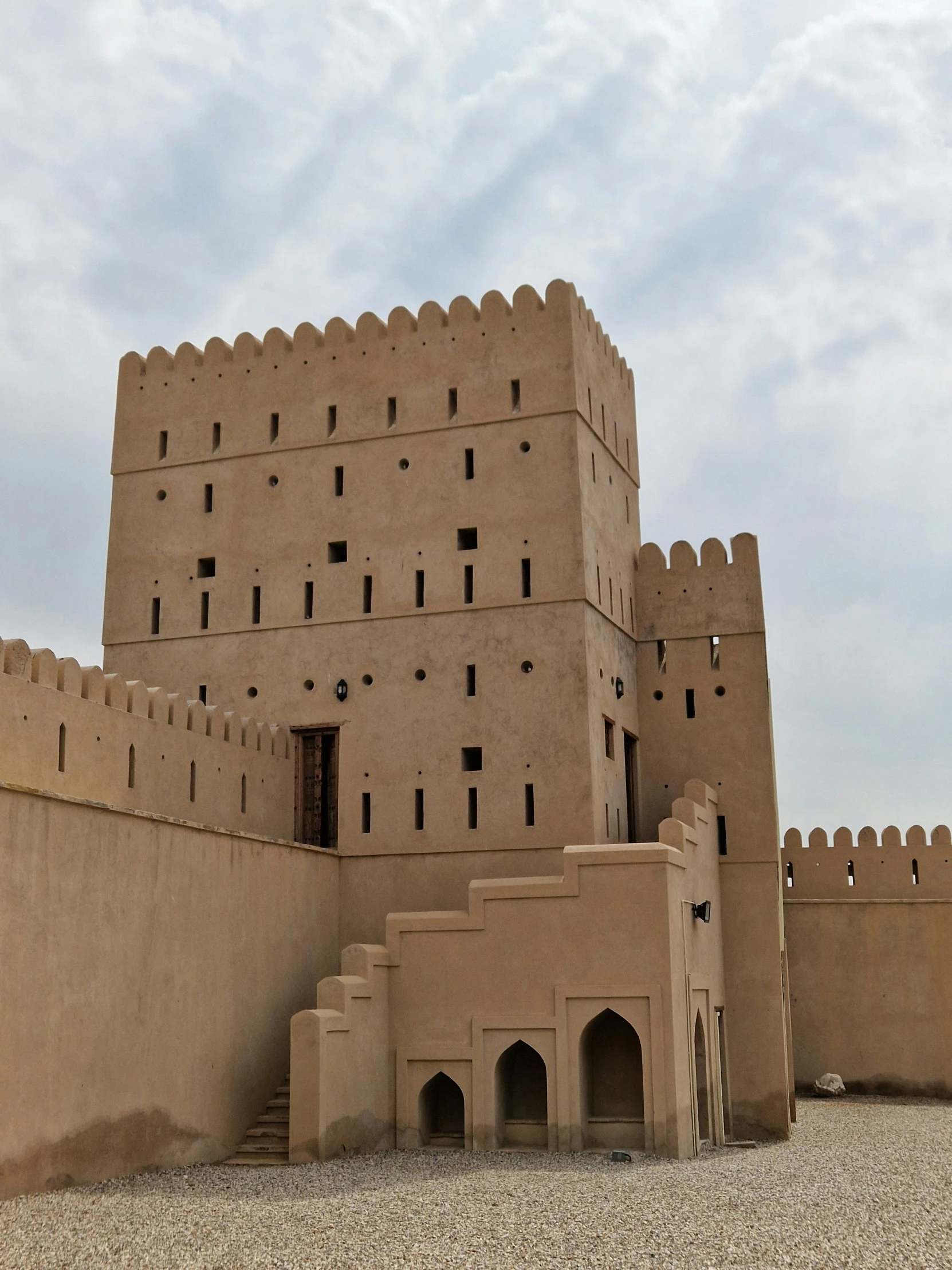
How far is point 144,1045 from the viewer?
44.3ft

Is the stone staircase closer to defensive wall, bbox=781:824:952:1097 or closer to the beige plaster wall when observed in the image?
the beige plaster wall

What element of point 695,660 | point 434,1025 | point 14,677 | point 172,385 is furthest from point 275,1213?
point 172,385

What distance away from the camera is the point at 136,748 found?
16.0 m

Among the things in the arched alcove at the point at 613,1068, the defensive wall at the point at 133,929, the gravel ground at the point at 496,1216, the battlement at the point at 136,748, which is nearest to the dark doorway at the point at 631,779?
the arched alcove at the point at 613,1068

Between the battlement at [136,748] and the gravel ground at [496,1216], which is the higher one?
the battlement at [136,748]

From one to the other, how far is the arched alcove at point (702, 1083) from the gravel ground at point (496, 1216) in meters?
2.26

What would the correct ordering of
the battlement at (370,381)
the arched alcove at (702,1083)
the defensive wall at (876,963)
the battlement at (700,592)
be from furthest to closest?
the defensive wall at (876,963), the battlement at (700,592), the battlement at (370,381), the arched alcove at (702,1083)

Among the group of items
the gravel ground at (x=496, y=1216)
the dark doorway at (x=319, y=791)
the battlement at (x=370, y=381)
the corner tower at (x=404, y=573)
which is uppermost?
the battlement at (x=370, y=381)

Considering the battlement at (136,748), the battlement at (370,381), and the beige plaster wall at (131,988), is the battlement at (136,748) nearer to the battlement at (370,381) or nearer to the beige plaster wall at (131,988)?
the beige plaster wall at (131,988)

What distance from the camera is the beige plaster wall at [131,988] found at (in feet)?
38.9

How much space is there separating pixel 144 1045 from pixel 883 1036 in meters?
15.6

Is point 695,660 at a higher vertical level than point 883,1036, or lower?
higher

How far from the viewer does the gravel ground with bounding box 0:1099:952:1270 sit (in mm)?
10180

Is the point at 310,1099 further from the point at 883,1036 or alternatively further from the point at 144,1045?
the point at 883,1036
